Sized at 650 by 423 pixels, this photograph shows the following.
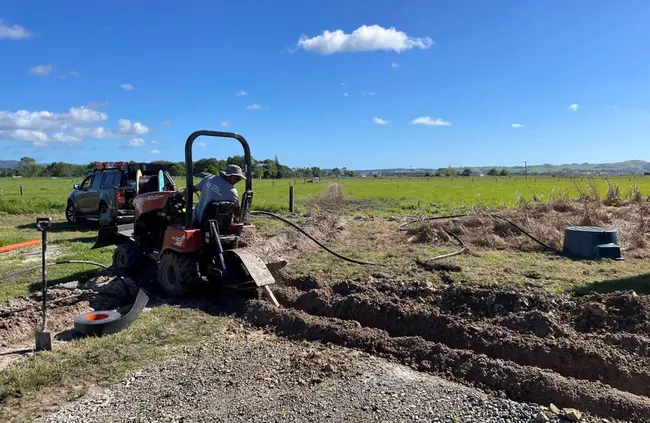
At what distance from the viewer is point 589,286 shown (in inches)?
290

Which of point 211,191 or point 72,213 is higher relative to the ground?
point 211,191

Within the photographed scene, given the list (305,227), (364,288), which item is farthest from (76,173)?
(364,288)

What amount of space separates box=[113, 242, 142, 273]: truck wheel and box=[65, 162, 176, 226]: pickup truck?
4.11 meters

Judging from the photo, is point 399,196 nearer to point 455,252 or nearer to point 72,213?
point 72,213

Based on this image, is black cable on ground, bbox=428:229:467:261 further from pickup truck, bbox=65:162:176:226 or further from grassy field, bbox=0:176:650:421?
pickup truck, bbox=65:162:176:226

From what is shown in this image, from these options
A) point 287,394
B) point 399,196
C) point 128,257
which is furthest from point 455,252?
point 399,196

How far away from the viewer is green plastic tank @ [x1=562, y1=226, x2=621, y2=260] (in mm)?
9633

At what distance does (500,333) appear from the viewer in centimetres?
513

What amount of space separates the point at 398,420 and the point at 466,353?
1257 millimetres

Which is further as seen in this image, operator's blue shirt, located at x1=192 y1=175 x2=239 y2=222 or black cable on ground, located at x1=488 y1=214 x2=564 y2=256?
black cable on ground, located at x1=488 y1=214 x2=564 y2=256

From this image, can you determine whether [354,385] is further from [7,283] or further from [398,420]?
[7,283]

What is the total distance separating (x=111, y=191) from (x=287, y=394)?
11.9 meters

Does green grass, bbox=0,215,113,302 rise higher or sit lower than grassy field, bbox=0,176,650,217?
lower

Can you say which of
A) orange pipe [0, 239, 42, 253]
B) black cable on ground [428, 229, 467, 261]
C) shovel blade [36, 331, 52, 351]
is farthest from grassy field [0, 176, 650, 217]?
shovel blade [36, 331, 52, 351]
